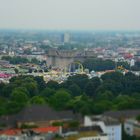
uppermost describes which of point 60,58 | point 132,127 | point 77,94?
point 132,127

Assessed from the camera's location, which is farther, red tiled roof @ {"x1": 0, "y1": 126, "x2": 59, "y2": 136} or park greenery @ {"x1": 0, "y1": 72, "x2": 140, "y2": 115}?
park greenery @ {"x1": 0, "y1": 72, "x2": 140, "y2": 115}

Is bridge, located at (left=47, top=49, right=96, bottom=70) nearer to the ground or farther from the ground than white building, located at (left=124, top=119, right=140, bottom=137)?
nearer to the ground

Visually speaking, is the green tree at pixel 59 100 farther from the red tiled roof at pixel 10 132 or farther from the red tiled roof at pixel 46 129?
the red tiled roof at pixel 10 132

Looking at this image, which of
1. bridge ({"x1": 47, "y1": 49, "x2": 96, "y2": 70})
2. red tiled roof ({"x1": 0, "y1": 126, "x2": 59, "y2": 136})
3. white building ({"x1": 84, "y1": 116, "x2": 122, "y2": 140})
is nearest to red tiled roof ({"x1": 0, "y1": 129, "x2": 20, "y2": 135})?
red tiled roof ({"x1": 0, "y1": 126, "x2": 59, "y2": 136})

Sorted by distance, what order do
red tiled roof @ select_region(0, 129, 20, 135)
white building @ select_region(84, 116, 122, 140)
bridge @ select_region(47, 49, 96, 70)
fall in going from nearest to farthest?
red tiled roof @ select_region(0, 129, 20, 135), white building @ select_region(84, 116, 122, 140), bridge @ select_region(47, 49, 96, 70)

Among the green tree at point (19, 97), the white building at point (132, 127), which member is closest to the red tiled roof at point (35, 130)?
the white building at point (132, 127)

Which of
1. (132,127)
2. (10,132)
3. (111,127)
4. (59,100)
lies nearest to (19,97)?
(59,100)

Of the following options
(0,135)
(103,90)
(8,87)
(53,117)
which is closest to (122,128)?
(53,117)

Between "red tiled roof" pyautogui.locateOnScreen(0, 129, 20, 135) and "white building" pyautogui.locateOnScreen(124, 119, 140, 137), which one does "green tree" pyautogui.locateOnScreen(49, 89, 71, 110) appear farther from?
"red tiled roof" pyautogui.locateOnScreen(0, 129, 20, 135)

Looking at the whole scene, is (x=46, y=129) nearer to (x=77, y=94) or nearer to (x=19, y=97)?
(x=19, y=97)
